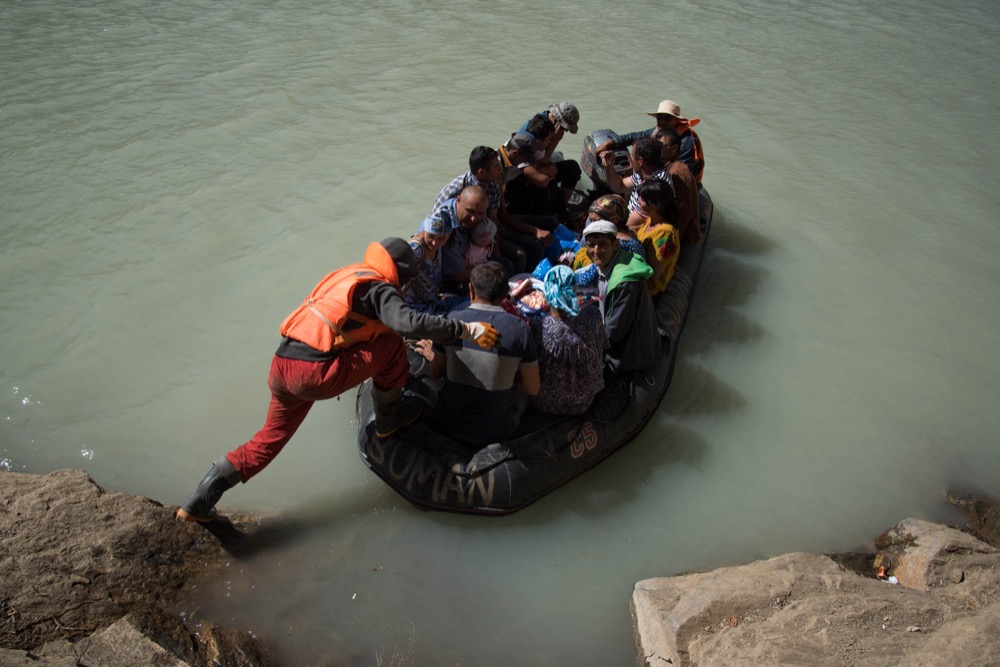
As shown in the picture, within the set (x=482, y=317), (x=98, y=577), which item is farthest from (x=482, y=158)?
(x=98, y=577)

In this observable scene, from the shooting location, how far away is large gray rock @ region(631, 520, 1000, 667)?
3203 mm

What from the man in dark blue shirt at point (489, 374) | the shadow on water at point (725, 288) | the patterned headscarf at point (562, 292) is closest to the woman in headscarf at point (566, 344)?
the patterned headscarf at point (562, 292)

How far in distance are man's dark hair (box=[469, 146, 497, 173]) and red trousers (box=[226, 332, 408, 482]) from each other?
135cm

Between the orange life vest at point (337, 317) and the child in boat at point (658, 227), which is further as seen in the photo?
the child in boat at point (658, 227)

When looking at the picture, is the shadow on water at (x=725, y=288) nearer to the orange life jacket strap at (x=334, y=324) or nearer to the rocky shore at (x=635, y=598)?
the rocky shore at (x=635, y=598)

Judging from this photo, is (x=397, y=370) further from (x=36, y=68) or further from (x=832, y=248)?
(x=36, y=68)

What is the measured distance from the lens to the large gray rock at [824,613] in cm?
320

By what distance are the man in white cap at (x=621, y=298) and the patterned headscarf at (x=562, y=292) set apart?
308 millimetres

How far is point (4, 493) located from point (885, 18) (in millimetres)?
11953

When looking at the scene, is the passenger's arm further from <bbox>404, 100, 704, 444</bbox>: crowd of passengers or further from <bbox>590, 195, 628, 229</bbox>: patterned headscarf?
<bbox>590, 195, 628, 229</bbox>: patterned headscarf

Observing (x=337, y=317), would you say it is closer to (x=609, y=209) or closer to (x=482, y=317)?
(x=482, y=317)

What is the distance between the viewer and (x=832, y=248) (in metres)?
6.45

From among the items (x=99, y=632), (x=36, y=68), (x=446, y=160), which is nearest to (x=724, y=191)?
(x=446, y=160)

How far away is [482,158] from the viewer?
14.9 ft
